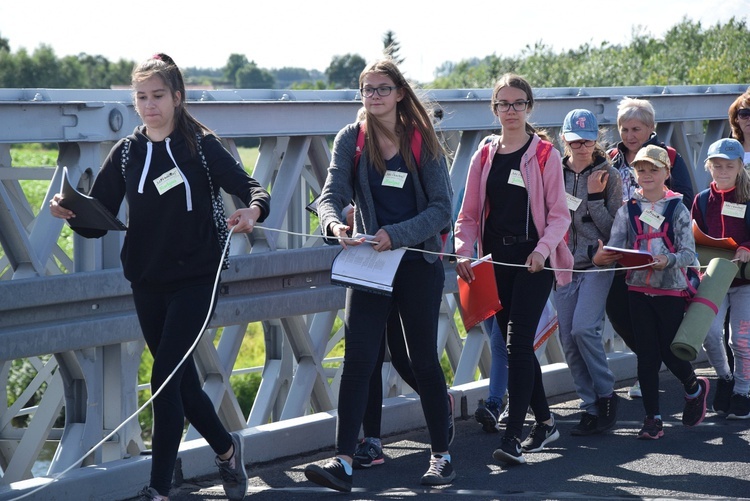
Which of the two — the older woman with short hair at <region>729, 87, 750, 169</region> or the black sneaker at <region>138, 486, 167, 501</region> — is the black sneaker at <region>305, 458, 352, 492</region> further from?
the older woman with short hair at <region>729, 87, 750, 169</region>

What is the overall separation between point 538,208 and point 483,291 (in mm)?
522

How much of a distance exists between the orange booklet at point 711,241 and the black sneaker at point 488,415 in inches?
68.6

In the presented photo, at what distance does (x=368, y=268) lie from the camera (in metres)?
5.61

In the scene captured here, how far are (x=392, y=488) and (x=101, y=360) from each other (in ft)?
5.06

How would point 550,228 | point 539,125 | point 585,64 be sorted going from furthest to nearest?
1. point 585,64
2. point 539,125
3. point 550,228

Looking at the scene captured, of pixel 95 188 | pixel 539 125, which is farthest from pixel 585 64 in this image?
pixel 95 188

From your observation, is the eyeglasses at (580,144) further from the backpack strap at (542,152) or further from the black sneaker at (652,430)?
the black sneaker at (652,430)

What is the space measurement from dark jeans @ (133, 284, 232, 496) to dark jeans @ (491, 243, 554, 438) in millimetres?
1735

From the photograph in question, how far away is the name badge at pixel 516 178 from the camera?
6.31m

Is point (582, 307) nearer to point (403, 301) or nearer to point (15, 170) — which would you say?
point (403, 301)

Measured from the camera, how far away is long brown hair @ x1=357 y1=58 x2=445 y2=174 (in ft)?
18.8

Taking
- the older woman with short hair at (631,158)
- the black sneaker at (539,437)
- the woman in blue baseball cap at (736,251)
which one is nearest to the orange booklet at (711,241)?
the woman in blue baseball cap at (736,251)

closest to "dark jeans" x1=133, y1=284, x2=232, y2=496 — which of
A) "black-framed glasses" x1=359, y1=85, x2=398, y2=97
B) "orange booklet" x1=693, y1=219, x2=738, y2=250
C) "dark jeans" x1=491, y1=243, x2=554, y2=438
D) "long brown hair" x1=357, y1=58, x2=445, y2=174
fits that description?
"long brown hair" x1=357, y1=58, x2=445, y2=174

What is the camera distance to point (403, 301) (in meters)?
5.77
